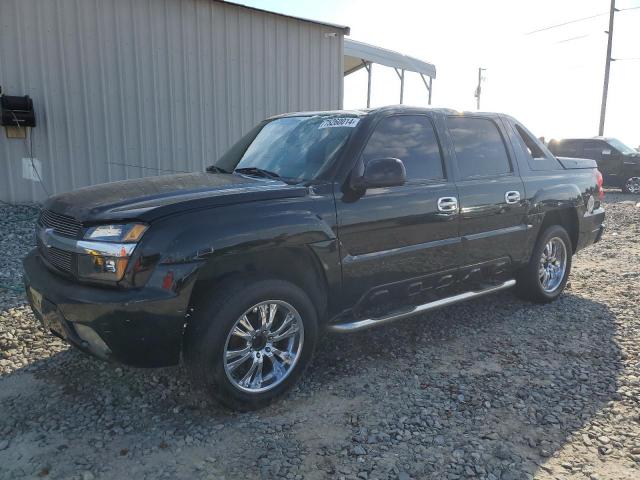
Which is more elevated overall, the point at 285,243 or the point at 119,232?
the point at 119,232

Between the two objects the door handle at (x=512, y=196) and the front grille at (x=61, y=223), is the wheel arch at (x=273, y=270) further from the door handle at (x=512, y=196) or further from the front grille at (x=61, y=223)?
the door handle at (x=512, y=196)

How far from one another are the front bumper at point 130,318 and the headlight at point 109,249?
0.30 feet

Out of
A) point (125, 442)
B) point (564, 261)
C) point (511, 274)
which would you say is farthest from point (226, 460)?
point (564, 261)

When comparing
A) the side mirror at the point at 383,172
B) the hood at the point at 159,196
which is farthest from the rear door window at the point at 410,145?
the hood at the point at 159,196

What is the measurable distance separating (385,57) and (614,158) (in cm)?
843

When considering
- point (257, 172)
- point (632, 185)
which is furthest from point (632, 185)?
point (257, 172)

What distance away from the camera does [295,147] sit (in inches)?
150

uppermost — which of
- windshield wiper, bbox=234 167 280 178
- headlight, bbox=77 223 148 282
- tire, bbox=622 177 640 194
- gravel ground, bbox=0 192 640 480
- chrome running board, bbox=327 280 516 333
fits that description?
windshield wiper, bbox=234 167 280 178

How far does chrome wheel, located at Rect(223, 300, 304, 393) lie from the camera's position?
2998 mm

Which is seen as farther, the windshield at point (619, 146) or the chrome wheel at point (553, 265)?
the windshield at point (619, 146)

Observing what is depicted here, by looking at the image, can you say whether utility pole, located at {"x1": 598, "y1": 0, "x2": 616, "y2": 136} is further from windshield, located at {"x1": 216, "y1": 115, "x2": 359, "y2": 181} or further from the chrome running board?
windshield, located at {"x1": 216, "y1": 115, "x2": 359, "y2": 181}

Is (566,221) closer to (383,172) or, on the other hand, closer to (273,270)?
(383,172)

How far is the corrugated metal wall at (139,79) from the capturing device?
7902 mm

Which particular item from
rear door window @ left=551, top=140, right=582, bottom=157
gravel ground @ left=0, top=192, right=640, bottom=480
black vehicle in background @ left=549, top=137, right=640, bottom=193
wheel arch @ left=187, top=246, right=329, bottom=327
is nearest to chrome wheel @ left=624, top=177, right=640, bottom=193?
black vehicle in background @ left=549, top=137, right=640, bottom=193
